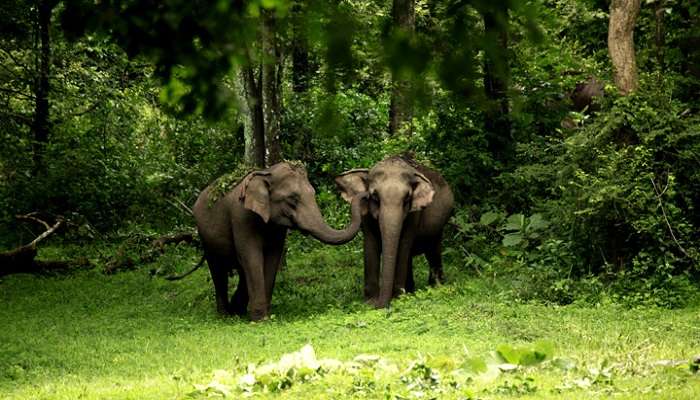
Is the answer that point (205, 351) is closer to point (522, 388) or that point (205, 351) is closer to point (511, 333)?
point (511, 333)

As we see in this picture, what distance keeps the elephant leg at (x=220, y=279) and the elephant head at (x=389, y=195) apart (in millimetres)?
1876

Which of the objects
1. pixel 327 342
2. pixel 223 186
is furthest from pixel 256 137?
pixel 327 342

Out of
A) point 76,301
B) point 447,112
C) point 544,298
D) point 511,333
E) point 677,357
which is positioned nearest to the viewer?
point 677,357

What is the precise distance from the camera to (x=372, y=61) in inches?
146

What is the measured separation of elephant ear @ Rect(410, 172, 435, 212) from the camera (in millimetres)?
15666

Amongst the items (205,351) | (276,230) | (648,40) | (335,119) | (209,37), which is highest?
(648,40)

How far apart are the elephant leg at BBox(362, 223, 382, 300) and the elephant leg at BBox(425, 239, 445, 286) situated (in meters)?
1.14

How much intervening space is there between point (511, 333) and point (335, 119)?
837cm

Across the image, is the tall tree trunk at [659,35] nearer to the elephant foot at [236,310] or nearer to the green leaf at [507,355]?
the elephant foot at [236,310]

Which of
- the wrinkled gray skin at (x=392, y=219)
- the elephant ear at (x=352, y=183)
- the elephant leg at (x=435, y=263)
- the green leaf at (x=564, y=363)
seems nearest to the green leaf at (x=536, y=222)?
the elephant leg at (x=435, y=263)

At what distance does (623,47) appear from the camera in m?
15.1

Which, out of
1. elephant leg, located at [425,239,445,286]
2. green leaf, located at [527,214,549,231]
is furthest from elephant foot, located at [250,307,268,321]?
green leaf, located at [527,214,549,231]

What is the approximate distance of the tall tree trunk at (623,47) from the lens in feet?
49.4

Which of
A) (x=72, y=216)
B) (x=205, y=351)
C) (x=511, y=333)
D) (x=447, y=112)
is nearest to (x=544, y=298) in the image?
(x=511, y=333)
